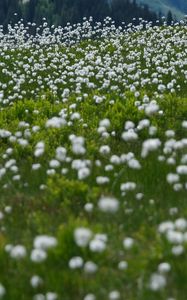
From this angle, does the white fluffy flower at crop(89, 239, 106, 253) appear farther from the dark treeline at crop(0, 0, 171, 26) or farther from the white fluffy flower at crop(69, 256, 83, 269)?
the dark treeline at crop(0, 0, 171, 26)

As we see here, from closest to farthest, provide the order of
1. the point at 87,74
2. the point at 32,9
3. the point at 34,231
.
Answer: the point at 34,231, the point at 87,74, the point at 32,9

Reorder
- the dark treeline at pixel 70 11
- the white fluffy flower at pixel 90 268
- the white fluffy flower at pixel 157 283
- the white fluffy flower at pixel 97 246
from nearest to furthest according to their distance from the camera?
the white fluffy flower at pixel 157 283 < the white fluffy flower at pixel 90 268 < the white fluffy flower at pixel 97 246 < the dark treeline at pixel 70 11

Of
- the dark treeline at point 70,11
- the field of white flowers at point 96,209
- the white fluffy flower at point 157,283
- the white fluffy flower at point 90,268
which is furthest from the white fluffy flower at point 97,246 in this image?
the dark treeline at point 70,11

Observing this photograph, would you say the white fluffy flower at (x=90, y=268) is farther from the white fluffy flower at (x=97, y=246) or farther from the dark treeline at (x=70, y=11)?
the dark treeline at (x=70, y=11)

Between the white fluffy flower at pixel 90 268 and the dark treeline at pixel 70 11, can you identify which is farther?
the dark treeline at pixel 70 11

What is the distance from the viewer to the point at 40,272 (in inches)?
252

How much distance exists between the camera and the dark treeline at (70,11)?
159750 millimetres

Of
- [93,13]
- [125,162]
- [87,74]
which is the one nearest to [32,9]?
[93,13]

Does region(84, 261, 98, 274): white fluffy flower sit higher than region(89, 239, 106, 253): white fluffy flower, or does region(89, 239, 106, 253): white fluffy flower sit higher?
region(89, 239, 106, 253): white fluffy flower

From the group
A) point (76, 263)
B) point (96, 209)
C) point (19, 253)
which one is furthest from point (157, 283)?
point (96, 209)

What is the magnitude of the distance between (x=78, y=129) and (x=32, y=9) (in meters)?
171

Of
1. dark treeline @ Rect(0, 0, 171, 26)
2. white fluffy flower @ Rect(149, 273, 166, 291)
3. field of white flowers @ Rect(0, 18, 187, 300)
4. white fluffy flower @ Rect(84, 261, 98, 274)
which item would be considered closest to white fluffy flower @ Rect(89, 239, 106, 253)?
field of white flowers @ Rect(0, 18, 187, 300)

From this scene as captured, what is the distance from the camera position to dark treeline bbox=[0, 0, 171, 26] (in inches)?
6289

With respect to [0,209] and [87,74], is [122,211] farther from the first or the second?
[87,74]
